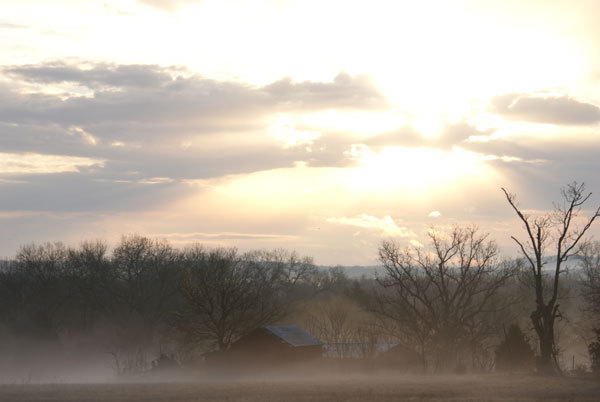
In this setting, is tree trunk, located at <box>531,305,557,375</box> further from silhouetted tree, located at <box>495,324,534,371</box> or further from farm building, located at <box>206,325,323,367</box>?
farm building, located at <box>206,325,323,367</box>

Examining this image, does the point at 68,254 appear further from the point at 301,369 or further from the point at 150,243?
the point at 301,369

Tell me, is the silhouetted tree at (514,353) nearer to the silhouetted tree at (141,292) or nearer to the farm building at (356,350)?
the farm building at (356,350)

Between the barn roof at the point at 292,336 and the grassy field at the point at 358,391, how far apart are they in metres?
23.0

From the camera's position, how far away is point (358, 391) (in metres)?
41.6

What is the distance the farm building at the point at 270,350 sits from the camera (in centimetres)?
7044

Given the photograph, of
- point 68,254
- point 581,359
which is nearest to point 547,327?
point 581,359

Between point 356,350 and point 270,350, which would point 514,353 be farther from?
point 270,350

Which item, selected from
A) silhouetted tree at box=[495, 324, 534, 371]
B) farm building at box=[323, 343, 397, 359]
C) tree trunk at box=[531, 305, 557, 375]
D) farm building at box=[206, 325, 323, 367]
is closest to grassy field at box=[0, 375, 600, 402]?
tree trunk at box=[531, 305, 557, 375]

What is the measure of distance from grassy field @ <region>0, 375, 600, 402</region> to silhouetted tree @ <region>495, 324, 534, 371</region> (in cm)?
1431

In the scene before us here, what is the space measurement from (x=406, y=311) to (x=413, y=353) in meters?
5.12

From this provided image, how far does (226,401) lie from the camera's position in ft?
124

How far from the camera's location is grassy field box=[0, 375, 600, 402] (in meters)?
38.5

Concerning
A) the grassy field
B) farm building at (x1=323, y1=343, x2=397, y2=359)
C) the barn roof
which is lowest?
farm building at (x1=323, y1=343, x2=397, y2=359)

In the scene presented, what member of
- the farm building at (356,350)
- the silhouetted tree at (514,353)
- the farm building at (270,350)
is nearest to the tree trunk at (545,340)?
the silhouetted tree at (514,353)
